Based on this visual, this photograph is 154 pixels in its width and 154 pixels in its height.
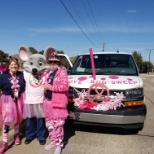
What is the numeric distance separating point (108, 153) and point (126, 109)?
38.0 inches

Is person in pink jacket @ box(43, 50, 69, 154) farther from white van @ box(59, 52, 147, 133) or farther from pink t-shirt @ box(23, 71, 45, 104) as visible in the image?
white van @ box(59, 52, 147, 133)

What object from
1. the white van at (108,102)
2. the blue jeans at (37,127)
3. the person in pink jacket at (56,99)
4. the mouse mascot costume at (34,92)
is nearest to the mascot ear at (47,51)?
the mouse mascot costume at (34,92)

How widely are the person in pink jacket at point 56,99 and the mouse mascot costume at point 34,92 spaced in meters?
0.21

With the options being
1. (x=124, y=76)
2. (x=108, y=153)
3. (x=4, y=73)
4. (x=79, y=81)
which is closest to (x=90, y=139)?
(x=108, y=153)

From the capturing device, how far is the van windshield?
20.8ft

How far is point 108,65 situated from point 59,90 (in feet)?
8.28

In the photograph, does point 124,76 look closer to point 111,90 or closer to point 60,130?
point 111,90

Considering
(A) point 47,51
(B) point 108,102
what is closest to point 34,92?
(A) point 47,51

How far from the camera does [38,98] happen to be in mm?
4855

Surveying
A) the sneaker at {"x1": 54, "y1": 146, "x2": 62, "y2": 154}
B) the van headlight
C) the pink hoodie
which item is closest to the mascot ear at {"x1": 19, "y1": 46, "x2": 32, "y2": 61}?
the pink hoodie

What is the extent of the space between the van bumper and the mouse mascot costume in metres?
0.81

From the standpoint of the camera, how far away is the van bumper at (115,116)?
5195 mm

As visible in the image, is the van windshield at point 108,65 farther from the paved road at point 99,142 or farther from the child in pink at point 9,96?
the child in pink at point 9,96

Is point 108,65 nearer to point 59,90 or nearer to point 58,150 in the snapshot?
point 59,90
